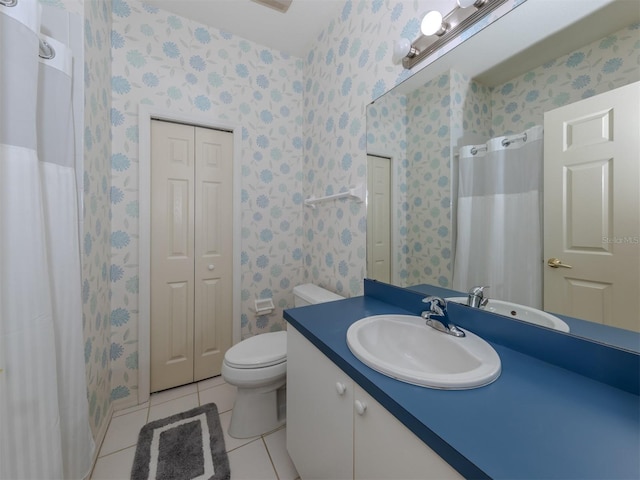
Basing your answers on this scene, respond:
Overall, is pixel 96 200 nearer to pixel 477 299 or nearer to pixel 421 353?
pixel 421 353

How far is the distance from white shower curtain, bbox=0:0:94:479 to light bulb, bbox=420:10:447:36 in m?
1.37

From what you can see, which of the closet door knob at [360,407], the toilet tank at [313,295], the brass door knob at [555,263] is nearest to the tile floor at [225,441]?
the toilet tank at [313,295]

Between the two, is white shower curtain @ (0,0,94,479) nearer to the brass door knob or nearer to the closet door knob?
the closet door knob

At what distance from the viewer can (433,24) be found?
1.04m

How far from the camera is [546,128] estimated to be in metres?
0.76

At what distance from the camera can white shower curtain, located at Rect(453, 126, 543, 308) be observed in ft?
2.63

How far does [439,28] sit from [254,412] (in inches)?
79.7

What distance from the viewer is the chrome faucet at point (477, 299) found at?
0.91m

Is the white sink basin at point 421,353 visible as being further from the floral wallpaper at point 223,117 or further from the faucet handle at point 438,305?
the floral wallpaper at point 223,117

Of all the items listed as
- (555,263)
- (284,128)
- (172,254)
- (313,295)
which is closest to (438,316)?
(555,263)

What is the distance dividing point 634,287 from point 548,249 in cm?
19

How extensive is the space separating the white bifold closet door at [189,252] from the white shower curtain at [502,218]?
62.2 inches

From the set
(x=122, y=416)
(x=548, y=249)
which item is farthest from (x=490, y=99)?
(x=122, y=416)

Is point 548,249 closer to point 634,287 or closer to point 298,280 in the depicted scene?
point 634,287
